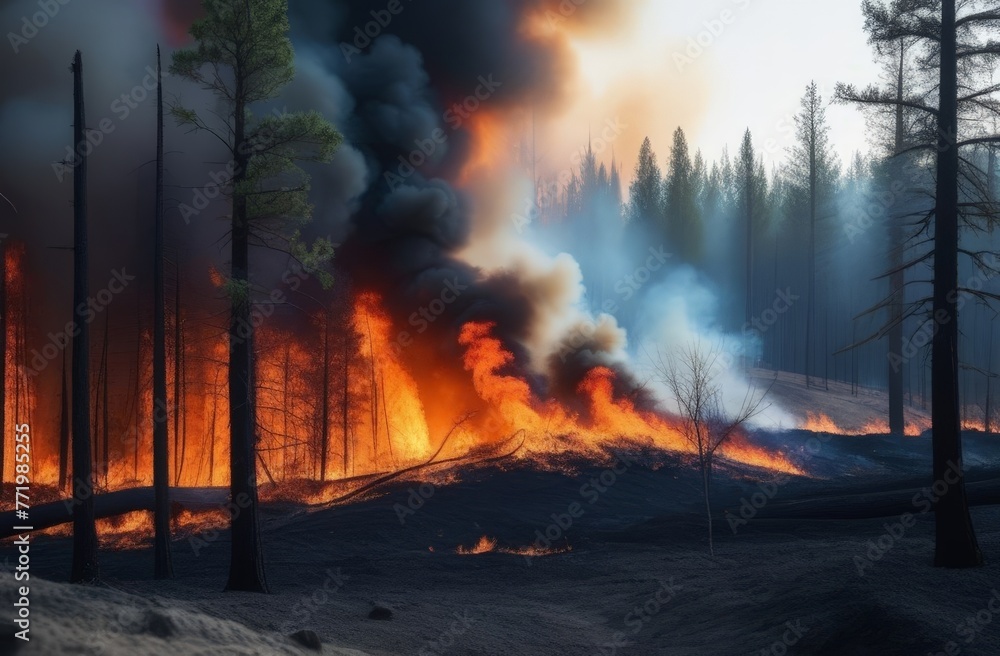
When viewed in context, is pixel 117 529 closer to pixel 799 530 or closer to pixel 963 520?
pixel 799 530

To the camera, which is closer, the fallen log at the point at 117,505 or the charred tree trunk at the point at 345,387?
the fallen log at the point at 117,505

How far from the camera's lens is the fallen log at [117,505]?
65.4 feet

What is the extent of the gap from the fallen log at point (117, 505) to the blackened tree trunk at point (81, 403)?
575 cm

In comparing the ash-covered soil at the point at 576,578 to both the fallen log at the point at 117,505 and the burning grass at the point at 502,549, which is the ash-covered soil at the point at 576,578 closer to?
the burning grass at the point at 502,549

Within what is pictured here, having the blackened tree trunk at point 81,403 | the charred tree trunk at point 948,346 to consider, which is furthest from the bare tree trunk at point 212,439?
the charred tree trunk at point 948,346

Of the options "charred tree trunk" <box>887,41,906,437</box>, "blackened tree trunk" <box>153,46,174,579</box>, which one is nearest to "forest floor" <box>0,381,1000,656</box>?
"blackened tree trunk" <box>153,46,174,579</box>

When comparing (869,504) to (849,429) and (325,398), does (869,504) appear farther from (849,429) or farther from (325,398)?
(849,429)

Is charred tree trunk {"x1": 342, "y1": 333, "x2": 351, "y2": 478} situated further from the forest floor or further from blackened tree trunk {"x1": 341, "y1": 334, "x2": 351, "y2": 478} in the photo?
the forest floor

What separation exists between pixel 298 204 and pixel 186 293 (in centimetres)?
2437

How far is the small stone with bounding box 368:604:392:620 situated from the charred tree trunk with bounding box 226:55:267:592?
7.88ft

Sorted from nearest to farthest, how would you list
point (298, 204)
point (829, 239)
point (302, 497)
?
point (298, 204) < point (302, 497) < point (829, 239)

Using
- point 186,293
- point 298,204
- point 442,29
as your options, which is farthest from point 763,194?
point 298,204

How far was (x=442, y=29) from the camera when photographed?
3794 centimetres

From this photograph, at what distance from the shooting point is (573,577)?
16859 mm
